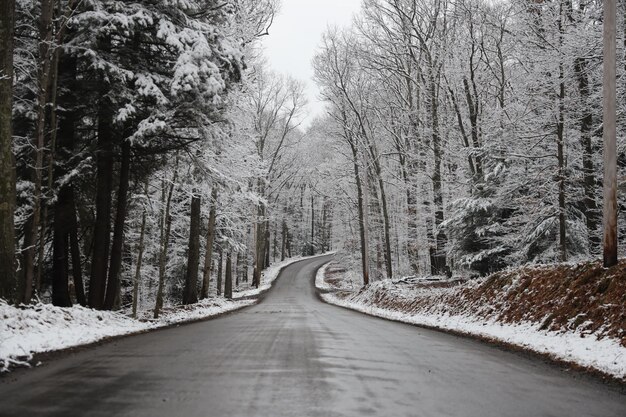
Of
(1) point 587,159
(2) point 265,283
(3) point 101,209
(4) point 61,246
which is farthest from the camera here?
(2) point 265,283

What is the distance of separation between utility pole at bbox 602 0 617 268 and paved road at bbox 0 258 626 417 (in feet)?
8.55

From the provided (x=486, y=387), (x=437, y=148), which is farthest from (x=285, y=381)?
(x=437, y=148)

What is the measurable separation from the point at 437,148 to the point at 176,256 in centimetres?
1557

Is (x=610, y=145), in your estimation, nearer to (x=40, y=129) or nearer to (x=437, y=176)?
(x=40, y=129)

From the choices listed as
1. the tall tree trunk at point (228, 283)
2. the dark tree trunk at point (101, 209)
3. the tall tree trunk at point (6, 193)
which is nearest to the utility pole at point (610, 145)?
the tall tree trunk at point (6, 193)

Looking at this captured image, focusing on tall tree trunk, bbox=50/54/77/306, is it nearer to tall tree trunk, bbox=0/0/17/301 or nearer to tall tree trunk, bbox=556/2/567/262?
tall tree trunk, bbox=0/0/17/301

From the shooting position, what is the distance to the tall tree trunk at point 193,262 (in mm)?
21000

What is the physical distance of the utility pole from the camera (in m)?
8.27

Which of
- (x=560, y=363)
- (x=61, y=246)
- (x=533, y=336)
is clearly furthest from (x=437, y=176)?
(x=560, y=363)

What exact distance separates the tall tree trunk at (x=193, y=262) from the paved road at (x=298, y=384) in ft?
44.2

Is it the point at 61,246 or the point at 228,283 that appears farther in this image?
the point at 228,283

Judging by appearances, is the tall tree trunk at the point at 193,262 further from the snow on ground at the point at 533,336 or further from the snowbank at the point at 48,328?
the snowbank at the point at 48,328

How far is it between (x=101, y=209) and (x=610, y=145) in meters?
11.1

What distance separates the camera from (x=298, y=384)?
474cm
